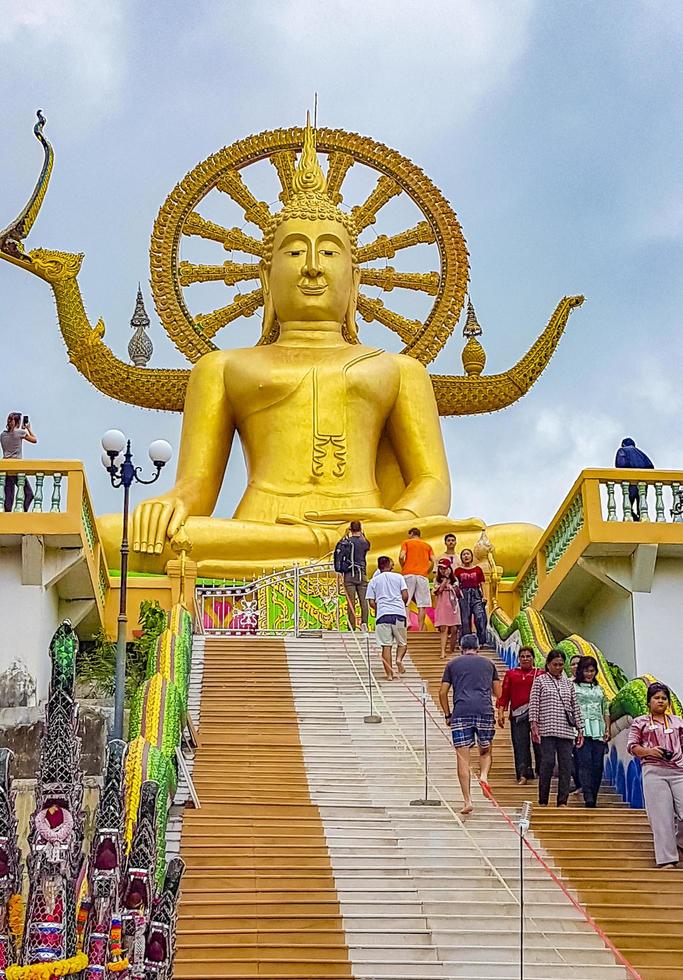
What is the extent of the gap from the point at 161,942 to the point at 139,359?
16.8m

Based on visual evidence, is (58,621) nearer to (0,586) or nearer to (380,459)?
(0,586)

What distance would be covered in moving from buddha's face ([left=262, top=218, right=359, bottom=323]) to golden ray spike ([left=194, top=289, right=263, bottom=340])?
952 mm

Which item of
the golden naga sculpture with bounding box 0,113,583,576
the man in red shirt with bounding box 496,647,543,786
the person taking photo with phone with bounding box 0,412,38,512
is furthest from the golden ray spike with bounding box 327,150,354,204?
the man in red shirt with bounding box 496,647,543,786

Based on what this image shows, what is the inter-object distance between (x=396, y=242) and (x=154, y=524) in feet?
20.7

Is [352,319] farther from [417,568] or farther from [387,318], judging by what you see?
[417,568]

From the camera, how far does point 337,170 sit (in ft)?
74.4

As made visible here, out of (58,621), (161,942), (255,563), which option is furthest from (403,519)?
(161,942)

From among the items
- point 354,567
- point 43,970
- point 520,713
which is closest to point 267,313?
point 354,567

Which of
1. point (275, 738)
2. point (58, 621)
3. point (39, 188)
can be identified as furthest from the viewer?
point (39, 188)

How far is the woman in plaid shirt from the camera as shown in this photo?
1084cm

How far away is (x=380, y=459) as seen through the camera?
21250mm

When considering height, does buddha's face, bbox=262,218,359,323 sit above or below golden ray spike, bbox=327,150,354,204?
below

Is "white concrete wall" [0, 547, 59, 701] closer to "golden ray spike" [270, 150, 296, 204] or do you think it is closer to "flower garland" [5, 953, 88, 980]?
"flower garland" [5, 953, 88, 980]

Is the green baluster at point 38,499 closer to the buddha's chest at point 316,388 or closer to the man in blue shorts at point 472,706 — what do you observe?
the man in blue shorts at point 472,706
